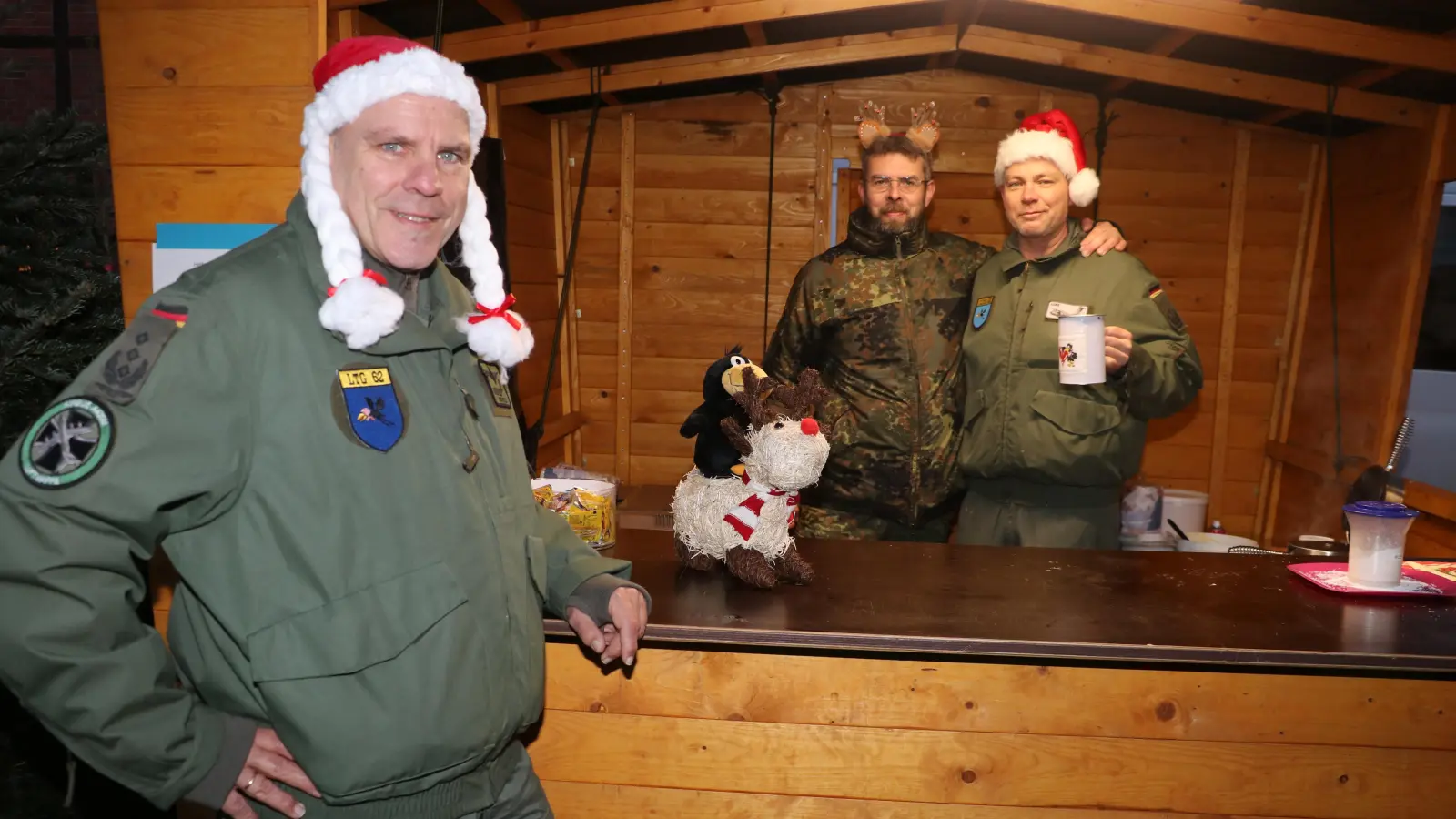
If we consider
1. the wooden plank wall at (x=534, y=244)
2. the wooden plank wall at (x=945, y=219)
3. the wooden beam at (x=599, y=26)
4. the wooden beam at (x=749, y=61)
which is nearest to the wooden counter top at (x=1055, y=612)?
the wooden beam at (x=599, y=26)

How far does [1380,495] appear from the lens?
3.55 meters

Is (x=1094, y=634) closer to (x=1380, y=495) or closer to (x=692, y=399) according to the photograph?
(x=1380, y=495)

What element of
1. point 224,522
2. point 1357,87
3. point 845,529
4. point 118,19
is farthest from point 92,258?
point 1357,87

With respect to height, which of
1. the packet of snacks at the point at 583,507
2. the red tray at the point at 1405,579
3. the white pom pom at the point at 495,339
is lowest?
the red tray at the point at 1405,579

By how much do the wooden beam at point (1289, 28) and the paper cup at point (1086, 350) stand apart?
1525mm

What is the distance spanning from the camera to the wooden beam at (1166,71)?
4.02m

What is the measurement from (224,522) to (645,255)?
13.1ft

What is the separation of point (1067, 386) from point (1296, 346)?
9.33ft

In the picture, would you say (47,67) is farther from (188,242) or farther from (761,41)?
(188,242)

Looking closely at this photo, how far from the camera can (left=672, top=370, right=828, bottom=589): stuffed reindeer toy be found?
184 centimetres

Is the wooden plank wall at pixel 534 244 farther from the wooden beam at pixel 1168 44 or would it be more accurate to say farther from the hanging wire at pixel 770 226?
the wooden beam at pixel 1168 44

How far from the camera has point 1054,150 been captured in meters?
2.82

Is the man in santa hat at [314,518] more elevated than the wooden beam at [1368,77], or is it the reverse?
the wooden beam at [1368,77]

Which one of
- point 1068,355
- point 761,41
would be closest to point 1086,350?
point 1068,355
